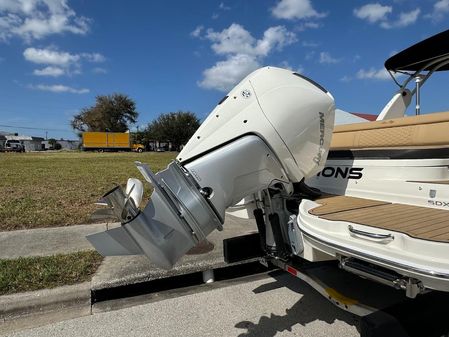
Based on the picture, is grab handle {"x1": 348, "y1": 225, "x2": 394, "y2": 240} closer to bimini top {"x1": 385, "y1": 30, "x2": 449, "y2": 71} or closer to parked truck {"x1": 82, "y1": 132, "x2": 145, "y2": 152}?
bimini top {"x1": 385, "y1": 30, "x2": 449, "y2": 71}

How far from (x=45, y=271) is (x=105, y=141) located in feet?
197

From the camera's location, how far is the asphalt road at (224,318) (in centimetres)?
296

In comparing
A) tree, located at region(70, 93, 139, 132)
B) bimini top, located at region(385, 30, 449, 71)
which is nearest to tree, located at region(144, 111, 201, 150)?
tree, located at region(70, 93, 139, 132)

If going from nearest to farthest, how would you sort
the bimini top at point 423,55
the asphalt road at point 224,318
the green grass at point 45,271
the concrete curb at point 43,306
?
1. the asphalt road at point 224,318
2. the concrete curb at point 43,306
3. the green grass at point 45,271
4. the bimini top at point 423,55

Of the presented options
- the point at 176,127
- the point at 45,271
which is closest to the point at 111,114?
the point at 176,127

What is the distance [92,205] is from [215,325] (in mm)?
4870

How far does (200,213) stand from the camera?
2230 mm

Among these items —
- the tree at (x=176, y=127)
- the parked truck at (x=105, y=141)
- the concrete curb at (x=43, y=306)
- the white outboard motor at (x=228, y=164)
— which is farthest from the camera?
the tree at (x=176, y=127)

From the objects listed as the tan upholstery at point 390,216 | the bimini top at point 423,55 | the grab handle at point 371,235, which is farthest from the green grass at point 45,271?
the bimini top at point 423,55

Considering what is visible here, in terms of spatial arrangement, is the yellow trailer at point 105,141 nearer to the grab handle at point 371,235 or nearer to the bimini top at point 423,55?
the bimini top at point 423,55

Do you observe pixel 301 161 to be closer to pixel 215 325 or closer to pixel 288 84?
pixel 288 84

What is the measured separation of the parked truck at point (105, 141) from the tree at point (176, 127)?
10.6m

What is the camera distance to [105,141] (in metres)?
61.1

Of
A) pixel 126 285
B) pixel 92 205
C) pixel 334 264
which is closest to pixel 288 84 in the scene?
pixel 334 264
